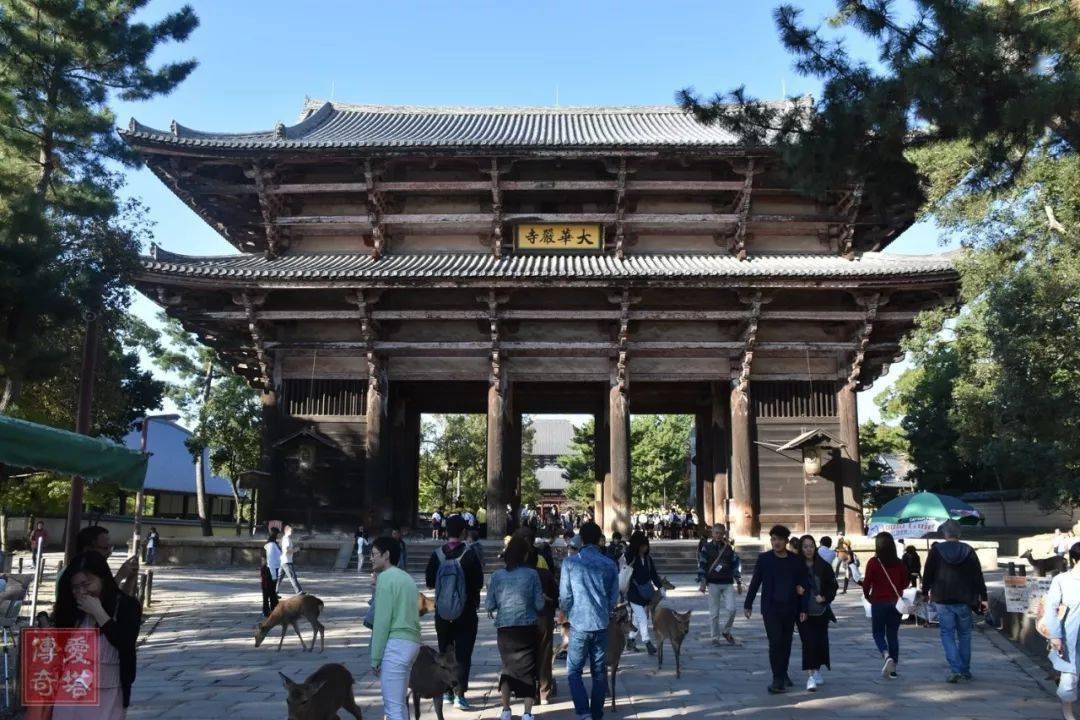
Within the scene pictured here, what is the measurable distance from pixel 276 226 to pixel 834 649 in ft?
52.9

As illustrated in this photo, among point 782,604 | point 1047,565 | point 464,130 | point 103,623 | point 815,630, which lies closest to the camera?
point 103,623

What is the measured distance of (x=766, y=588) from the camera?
8.22 metres

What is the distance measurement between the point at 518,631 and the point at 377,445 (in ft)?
44.3

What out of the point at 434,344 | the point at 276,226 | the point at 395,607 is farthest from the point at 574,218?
the point at 395,607

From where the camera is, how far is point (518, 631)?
659cm

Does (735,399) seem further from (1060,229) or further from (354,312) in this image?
(354,312)

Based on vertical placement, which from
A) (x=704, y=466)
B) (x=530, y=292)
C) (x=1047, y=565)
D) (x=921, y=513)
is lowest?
(x=1047, y=565)

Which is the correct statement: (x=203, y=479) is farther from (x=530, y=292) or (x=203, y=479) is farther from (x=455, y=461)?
(x=530, y=292)

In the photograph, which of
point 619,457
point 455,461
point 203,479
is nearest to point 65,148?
point 619,457

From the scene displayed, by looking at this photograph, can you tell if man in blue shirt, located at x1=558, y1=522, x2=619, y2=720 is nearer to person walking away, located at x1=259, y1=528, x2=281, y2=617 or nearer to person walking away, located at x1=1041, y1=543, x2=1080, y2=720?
person walking away, located at x1=1041, y1=543, x2=1080, y2=720

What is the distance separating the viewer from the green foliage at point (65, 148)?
1477 centimetres

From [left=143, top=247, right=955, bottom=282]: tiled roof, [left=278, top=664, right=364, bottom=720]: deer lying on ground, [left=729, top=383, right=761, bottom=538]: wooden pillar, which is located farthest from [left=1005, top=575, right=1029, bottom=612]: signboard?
[left=278, top=664, right=364, bottom=720]: deer lying on ground

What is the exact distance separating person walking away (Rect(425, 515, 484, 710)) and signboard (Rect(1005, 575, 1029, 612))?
26.0 ft

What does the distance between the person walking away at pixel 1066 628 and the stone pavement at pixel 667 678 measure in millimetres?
722
